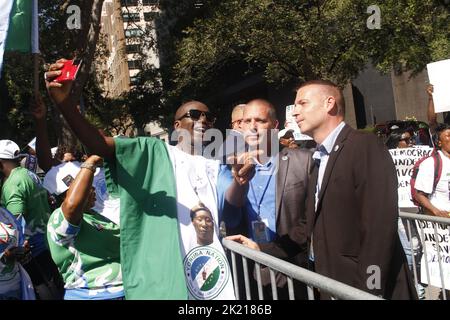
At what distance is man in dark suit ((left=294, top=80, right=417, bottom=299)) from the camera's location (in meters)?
2.69

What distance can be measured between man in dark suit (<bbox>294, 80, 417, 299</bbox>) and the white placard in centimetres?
400

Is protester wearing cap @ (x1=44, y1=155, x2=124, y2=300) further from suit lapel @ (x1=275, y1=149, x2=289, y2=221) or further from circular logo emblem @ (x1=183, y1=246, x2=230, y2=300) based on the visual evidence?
suit lapel @ (x1=275, y1=149, x2=289, y2=221)

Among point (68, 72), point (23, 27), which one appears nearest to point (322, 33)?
point (23, 27)

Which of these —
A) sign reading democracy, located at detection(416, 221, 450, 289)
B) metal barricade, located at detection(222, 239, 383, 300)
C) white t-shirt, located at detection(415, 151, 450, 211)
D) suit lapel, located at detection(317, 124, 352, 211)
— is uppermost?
suit lapel, located at detection(317, 124, 352, 211)

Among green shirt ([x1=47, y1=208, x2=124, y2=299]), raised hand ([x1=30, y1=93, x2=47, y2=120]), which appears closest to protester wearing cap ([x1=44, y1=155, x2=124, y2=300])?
green shirt ([x1=47, y1=208, x2=124, y2=299])

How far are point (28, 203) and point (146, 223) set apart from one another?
7.35ft

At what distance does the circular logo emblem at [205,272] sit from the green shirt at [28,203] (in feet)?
7.25

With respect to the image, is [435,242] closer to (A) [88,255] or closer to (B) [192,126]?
(B) [192,126]

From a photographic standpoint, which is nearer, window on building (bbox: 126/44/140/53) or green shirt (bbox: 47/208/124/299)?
green shirt (bbox: 47/208/124/299)

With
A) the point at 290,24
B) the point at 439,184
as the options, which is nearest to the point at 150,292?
the point at 439,184

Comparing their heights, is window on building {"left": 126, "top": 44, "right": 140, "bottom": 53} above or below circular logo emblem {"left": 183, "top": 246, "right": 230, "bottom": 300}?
above

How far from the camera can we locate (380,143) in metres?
2.85

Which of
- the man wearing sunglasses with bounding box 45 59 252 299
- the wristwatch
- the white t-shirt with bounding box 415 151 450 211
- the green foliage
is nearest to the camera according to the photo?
the man wearing sunglasses with bounding box 45 59 252 299

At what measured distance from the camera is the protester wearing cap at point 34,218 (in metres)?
4.30
